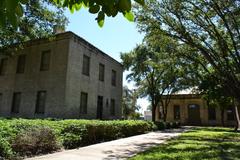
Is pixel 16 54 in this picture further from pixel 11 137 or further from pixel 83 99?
pixel 11 137

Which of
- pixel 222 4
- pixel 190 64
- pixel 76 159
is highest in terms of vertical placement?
pixel 222 4

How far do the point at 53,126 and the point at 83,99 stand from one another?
865cm

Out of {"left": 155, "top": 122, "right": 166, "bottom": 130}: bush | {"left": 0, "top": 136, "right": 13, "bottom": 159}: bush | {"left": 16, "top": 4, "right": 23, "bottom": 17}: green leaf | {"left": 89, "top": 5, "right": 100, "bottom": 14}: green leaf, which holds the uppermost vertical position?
{"left": 89, "top": 5, "right": 100, "bottom": 14}: green leaf

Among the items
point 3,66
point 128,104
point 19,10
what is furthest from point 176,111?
point 19,10

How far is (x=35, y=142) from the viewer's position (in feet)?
27.4

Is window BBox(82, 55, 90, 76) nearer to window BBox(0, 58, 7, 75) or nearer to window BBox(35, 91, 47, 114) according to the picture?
window BBox(35, 91, 47, 114)

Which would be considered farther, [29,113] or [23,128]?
[29,113]

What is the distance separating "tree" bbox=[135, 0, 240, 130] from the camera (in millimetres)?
13148

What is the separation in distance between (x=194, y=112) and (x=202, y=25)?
3054cm

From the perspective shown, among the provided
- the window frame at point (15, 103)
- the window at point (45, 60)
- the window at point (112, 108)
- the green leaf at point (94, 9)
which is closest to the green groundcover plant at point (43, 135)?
the green leaf at point (94, 9)

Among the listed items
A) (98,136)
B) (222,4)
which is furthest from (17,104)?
(222,4)

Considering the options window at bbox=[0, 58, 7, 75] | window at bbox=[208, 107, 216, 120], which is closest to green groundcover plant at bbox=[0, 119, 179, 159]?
window at bbox=[0, 58, 7, 75]

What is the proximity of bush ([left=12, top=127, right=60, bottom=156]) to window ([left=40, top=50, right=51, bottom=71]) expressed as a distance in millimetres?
9491

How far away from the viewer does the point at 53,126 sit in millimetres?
9734
